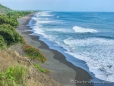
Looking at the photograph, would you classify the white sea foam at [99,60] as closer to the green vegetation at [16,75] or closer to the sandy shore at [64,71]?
the sandy shore at [64,71]

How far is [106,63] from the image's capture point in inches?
980

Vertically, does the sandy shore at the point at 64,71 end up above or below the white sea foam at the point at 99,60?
above

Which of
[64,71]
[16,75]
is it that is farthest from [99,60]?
[16,75]

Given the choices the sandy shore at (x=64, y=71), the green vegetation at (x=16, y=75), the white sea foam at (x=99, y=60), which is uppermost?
the green vegetation at (x=16, y=75)

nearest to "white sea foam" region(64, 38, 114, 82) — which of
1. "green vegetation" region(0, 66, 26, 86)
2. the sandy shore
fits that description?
the sandy shore

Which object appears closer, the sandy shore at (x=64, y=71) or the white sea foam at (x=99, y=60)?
the sandy shore at (x=64, y=71)

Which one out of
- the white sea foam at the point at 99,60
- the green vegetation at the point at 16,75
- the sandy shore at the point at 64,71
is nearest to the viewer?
the green vegetation at the point at 16,75

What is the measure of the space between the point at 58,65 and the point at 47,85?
950 centimetres

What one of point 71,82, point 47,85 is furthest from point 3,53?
point 71,82

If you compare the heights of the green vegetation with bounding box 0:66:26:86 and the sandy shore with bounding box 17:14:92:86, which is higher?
the green vegetation with bounding box 0:66:26:86

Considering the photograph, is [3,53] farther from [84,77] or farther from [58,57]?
[58,57]

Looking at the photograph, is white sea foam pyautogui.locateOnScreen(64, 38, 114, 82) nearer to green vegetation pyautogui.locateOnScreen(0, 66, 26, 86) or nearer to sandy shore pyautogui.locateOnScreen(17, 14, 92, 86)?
sandy shore pyautogui.locateOnScreen(17, 14, 92, 86)

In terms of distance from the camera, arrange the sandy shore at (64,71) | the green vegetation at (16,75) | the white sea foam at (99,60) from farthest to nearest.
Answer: the white sea foam at (99,60), the sandy shore at (64,71), the green vegetation at (16,75)

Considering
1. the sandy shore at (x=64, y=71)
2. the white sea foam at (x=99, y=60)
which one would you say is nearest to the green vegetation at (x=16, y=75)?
the sandy shore at (x=64, y=71)
